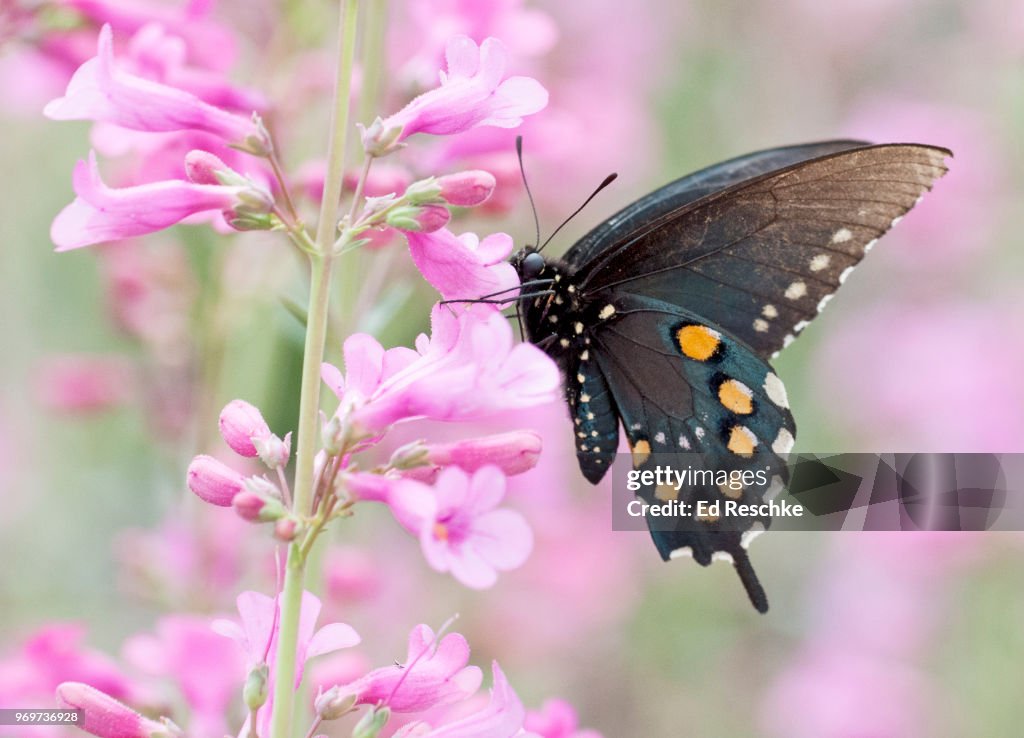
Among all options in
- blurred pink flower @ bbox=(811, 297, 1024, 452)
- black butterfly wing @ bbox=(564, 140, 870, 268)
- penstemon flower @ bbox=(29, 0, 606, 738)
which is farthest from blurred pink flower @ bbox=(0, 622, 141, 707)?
blurred pink flower @ bbox=(811, 297, 1024, 452)

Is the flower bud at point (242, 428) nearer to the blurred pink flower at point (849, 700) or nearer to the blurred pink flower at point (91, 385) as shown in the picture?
the blurred pink flower at point (91, 385)

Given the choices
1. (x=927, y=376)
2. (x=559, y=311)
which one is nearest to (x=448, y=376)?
(x=559, y=311)

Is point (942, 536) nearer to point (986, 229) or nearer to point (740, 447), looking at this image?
point (986, 229)

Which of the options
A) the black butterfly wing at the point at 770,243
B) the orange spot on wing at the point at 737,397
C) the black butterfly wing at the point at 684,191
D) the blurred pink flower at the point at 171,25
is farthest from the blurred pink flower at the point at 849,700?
the blurred pink flower at the point at 171,25

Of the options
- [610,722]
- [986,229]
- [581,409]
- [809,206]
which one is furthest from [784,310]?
[986,229]

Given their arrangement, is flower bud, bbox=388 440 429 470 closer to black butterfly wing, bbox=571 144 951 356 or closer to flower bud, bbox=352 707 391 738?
flower bud, bbox=352 707 391 738
